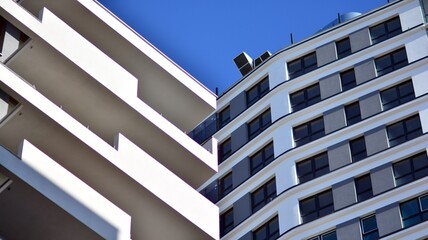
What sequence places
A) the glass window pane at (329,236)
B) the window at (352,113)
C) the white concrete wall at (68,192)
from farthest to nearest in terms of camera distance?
the window at (352,113) → the glass window pane at (329,236) → the white concrete wall at (68,192)

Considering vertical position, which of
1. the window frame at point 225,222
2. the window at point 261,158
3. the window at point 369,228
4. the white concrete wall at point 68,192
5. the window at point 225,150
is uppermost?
the window at point 225,150

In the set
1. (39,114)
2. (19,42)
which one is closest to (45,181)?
(39,114)

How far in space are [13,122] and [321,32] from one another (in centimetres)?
3820

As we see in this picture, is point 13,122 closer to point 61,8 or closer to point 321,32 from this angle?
point 61,8

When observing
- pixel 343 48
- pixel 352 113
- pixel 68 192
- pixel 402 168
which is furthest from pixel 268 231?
pixel 68 192

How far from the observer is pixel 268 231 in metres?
56.2

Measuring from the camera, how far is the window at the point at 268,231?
5572 cm

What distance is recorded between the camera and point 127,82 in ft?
94.6

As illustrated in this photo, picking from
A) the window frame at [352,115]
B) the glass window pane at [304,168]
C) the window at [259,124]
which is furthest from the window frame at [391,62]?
the window at [259,124]

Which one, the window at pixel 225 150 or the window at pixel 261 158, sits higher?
the window at pixel 225 150

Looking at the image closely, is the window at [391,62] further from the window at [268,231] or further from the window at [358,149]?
the window at [268,231]

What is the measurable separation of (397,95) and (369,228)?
321 inches

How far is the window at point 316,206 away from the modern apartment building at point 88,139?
22985 millimetres

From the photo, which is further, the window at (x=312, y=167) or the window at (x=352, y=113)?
the window at (x=352, y=113)
